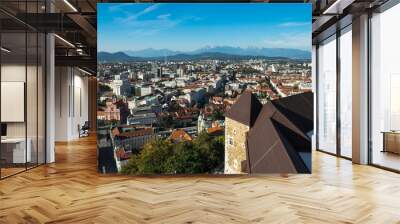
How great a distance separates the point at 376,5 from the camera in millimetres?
7352

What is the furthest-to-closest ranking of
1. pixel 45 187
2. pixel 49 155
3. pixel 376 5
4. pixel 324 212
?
1. pixel 49 155
2. pixel 376 5
3. pixel 45 187
4. pixel 324 212

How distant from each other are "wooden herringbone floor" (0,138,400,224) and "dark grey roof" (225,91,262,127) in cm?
102

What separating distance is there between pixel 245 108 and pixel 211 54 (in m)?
1.10

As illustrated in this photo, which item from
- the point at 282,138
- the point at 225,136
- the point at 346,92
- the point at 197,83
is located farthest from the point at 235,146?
the point at 346,92

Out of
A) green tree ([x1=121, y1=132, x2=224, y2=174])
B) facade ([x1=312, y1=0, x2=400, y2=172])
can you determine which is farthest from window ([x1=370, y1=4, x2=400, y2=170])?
green tree ([x1=121, y1=132, x2=224, y2=174])

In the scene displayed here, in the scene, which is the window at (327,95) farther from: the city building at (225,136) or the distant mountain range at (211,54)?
the distant mountain range at (211,54)

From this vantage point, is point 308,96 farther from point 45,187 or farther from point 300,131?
point 45,187

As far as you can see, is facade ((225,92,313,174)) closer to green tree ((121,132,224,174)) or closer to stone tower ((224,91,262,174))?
stone tower ((224,91,262,174))

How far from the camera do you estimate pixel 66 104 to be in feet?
49.8

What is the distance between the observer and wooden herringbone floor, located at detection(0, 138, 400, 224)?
399cm

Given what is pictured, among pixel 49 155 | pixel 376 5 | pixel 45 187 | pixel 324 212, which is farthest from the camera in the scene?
pixel 49 155

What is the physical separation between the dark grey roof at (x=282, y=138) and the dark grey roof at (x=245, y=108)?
129mm

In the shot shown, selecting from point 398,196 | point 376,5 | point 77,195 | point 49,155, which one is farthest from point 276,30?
point 49,155

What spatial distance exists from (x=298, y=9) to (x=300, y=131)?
6.73ft
